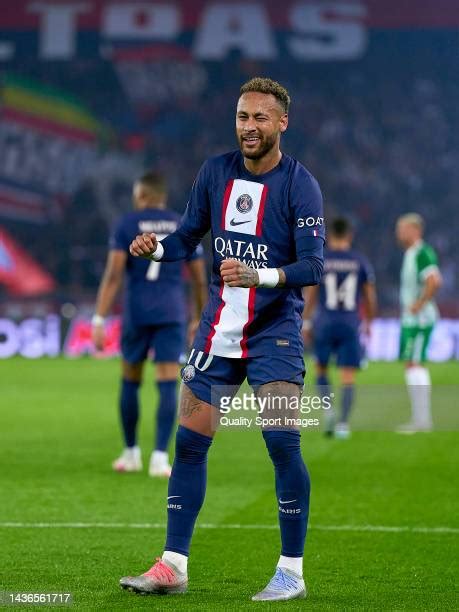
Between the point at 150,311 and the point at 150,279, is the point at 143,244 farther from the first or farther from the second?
the point at 150,279

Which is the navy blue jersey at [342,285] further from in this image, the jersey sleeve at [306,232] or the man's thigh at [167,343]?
the jersey sleeve at [306,232]

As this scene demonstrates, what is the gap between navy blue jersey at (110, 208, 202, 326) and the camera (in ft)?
31.1

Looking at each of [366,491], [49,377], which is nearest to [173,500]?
[366,491]

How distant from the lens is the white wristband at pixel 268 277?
17.0 ft

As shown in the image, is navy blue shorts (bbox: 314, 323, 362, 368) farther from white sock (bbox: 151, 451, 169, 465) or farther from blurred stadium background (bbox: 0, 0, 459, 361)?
blurred stadium background (bbox: 0, 0, 459, 361)

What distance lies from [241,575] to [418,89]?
26744 millimetres

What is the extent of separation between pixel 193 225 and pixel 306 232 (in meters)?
0.56

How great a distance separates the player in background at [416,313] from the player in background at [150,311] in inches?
156

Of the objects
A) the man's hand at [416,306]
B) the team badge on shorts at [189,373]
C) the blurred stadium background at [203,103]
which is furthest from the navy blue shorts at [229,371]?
the blurred stadium background at [203,103]

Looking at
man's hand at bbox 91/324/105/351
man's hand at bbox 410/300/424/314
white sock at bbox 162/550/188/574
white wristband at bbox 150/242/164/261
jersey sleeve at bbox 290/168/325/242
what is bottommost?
white sock at bbox 162/550/188/574

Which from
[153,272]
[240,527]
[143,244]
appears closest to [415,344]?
[153,272]

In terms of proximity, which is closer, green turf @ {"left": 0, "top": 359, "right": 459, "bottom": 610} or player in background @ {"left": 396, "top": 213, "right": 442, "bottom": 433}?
green turf @ {"left": 0, "top": 359, "right": 459, "bottom": 610}

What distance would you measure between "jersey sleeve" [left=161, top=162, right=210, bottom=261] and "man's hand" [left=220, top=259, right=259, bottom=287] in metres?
0.57

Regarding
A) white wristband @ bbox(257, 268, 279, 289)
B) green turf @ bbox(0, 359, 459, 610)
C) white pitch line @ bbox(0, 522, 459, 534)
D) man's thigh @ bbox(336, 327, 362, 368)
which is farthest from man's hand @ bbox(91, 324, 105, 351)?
white wristband @ bbox(257, 268, 279, 289)
